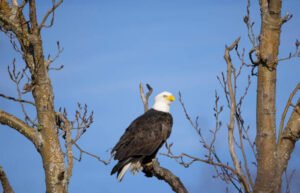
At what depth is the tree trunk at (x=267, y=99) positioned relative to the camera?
4324 millimetres

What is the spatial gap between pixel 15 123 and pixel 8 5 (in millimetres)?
1584

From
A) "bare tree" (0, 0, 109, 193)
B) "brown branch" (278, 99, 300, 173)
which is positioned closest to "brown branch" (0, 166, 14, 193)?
"bare tree" (0, 0, 109, 193)

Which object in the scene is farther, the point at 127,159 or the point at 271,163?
the point at 127,159

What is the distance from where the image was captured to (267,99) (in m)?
4.40

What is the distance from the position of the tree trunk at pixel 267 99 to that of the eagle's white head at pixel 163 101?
3.46 meters

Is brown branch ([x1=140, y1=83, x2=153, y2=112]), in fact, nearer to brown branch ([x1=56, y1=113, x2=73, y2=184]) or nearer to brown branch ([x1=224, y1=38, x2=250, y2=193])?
brown branch ([x1=56, y1=113, x2=73, y2=184])

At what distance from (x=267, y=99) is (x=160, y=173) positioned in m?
2.31

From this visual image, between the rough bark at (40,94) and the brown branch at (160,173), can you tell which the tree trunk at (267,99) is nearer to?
the brown branch at (160,173)

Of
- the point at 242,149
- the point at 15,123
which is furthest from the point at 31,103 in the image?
the point at 242,149

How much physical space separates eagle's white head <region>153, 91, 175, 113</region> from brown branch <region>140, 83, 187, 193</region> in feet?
1.16

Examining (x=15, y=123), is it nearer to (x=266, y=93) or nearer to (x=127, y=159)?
(x=127, y=159)

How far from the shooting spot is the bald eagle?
6645mm

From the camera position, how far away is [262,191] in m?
4.29

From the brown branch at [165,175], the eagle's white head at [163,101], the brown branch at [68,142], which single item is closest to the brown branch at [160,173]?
the brown branch at [165,175]
